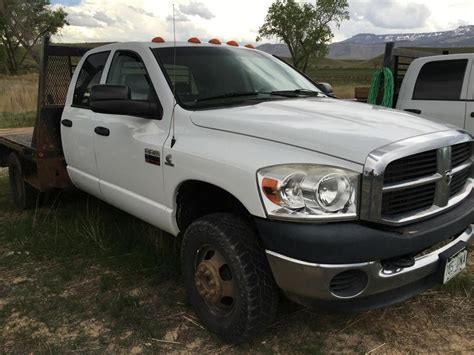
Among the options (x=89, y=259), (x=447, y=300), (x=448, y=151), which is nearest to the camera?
(x=448, y=151)

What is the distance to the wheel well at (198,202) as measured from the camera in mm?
3062

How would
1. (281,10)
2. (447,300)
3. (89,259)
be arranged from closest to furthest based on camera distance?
(447,300) < (89,259) < (281,10)

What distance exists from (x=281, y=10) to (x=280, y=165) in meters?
39.4

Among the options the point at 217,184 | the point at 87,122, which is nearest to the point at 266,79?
the point at 217,184

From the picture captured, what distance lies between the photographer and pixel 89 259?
423 cm

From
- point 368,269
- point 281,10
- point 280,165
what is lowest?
point 368,269

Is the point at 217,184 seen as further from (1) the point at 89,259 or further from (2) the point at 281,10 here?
(2) the point at 281,10

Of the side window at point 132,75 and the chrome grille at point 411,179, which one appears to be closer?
the chrome grille at point 411,179

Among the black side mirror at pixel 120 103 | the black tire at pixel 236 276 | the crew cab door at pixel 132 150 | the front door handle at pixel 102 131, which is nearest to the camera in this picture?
the black tire at pixel 236 276

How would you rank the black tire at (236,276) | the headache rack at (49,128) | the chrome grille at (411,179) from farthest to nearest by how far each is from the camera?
the headache rack at (49,128)
the black tire at (236,276)
the chrome grille at (411,179)

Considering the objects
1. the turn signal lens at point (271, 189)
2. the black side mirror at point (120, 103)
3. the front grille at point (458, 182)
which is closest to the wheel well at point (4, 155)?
the black side mirror at point (120, 103)

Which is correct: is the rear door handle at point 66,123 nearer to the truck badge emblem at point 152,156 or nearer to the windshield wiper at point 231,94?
the truck badge emblem at point 152,156

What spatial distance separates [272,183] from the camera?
8.02 ft

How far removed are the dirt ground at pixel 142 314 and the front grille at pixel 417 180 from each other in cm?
90
